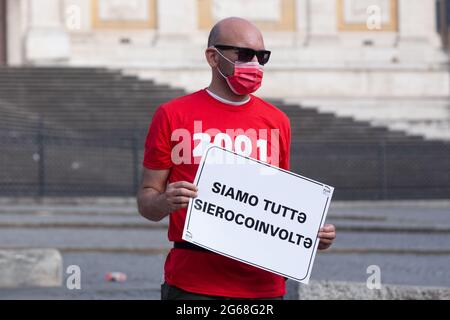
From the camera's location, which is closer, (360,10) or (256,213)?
(256,213)

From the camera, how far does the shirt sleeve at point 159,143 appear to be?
4414 mm

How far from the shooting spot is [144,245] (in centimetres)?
1441

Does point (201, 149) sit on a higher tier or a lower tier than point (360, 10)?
lower

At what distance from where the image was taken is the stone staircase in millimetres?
24078

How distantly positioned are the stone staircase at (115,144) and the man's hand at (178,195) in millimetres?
19574

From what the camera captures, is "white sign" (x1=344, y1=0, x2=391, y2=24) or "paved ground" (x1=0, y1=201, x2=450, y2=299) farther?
"white sign" (x1=344, y1=0, x2=391, y2=24)

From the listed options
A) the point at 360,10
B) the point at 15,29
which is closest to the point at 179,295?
the point at 15,29

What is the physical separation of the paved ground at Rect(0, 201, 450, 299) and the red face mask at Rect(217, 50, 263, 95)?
3919 mm

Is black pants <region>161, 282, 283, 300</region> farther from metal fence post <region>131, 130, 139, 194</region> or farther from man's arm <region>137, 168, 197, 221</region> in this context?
metal fence post <region>131, 130, 139, 194</region>

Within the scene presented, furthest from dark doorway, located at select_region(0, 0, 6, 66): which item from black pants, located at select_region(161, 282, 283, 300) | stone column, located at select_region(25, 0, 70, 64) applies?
black pants, located at select_region(161, 282, 283, 300)

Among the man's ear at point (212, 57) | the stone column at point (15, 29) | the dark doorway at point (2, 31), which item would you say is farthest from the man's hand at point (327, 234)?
the dark doorway at point (2, 31)

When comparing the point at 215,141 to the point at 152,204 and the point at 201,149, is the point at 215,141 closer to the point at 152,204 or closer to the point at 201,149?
the point at 201,149

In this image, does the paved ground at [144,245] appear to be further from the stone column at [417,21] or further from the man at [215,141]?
the stone column at [417,21]

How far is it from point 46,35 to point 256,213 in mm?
31103
